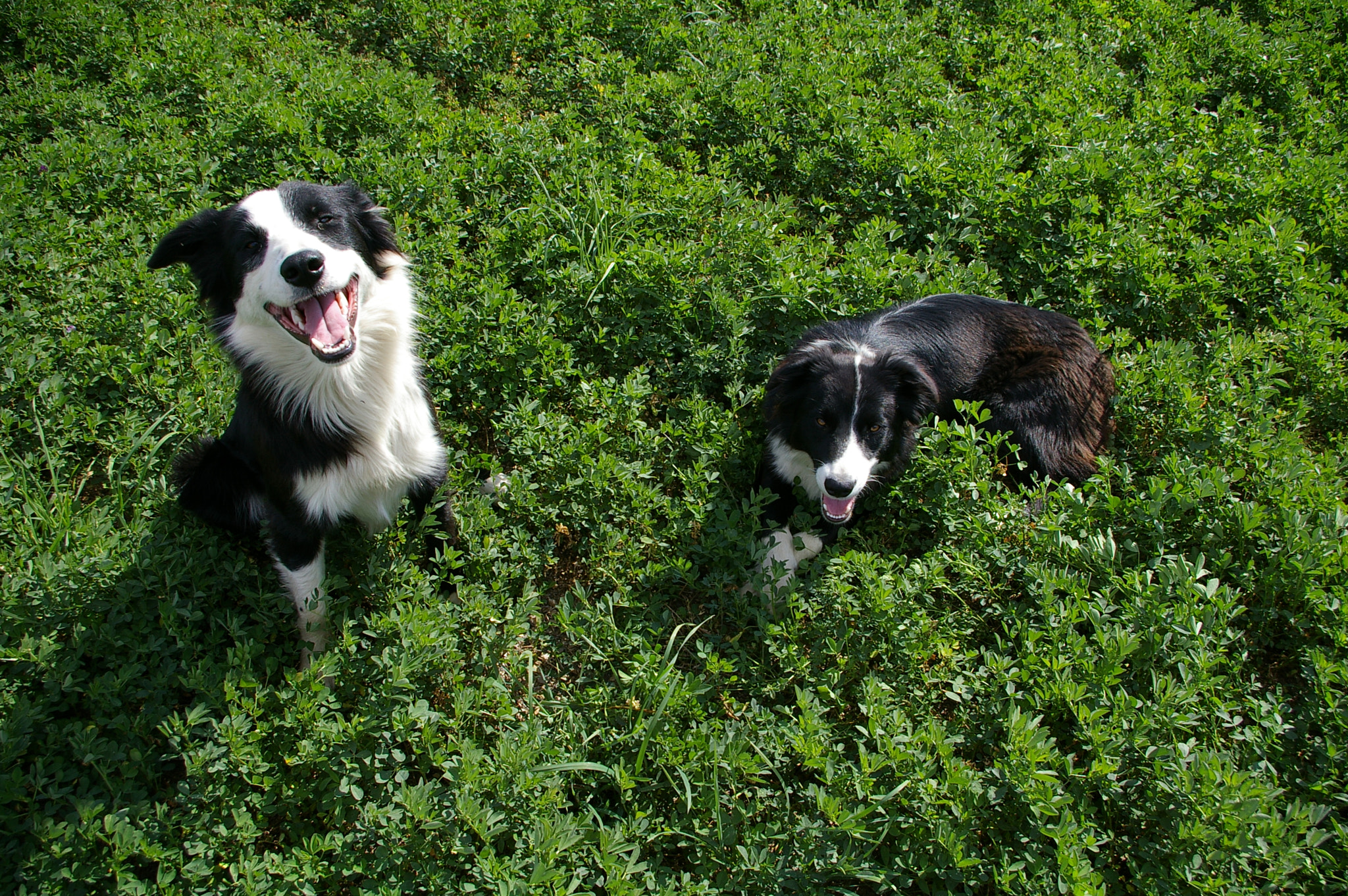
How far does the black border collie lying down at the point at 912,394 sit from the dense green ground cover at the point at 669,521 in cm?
22

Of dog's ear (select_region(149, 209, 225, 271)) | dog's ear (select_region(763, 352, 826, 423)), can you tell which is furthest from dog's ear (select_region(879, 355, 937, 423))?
dog's ear (select_region(149, 209, 225, 271))

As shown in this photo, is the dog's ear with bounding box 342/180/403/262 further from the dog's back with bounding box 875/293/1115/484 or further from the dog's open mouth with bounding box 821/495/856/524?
the dog's back with bounding box 875/293/1115/484

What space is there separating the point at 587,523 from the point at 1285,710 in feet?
8.41

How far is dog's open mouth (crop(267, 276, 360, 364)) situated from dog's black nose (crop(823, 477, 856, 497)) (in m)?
1.79

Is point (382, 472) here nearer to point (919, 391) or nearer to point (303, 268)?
point (303, 268)

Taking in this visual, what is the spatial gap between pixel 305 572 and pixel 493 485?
85 centimetres

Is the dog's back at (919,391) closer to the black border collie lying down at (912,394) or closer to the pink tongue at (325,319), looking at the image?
the black border collie lying down at (912,394)

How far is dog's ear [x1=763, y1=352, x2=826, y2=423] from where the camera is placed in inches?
118

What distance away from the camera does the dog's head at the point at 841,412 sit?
290cm

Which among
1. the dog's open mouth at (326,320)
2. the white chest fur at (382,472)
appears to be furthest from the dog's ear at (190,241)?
the white chest fur at (382,472)

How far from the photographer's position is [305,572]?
103 inches

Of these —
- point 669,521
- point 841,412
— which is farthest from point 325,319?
point 841,412

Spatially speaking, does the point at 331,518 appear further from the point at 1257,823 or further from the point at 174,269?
the point at 1257,823

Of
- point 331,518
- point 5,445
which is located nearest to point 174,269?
point 5,445
